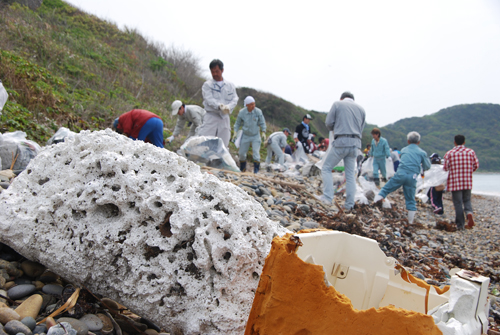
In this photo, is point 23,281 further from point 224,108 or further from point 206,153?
point 224,108

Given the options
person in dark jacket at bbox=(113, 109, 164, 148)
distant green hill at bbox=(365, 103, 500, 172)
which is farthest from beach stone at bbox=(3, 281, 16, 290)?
distant green hill at bbox=(365, 103, 500, 172)

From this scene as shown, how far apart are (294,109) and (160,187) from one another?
36.6 meters

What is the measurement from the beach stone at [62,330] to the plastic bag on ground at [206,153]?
4.93 m

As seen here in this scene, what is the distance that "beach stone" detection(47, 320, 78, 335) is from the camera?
4.36 ft

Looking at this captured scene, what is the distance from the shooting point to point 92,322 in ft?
5.01

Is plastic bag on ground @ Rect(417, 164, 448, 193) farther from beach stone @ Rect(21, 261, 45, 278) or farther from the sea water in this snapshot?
the sea water

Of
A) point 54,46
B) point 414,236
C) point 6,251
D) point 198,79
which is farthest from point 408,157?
point 198,79

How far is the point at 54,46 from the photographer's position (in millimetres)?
9867

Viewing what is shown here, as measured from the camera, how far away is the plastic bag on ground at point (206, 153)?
20.6 ft

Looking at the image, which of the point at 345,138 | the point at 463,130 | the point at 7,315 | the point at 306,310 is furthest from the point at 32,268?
the point at 463,130

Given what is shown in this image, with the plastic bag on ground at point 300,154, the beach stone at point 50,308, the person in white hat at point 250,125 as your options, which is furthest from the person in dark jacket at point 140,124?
the plastic bag on ground at point 300,154

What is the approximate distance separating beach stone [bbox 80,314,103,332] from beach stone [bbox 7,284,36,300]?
0.39m

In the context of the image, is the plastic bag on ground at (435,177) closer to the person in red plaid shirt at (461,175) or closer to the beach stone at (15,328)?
the person in red plaid shirt at (461,175)

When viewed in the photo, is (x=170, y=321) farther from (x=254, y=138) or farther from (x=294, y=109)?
(x=294, y=109)
